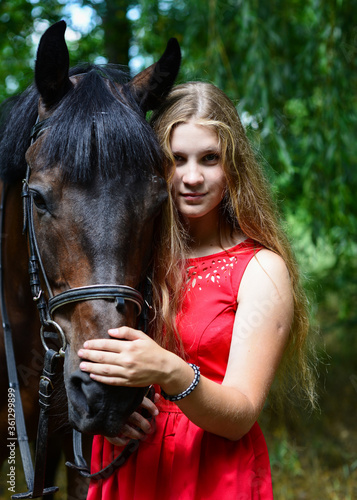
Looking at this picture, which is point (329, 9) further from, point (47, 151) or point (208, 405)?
point (208, 405)

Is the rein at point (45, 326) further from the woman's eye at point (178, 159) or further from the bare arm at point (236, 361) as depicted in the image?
the woman's eye at point (178, 159)

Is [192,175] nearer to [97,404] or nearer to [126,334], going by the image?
[126,334]

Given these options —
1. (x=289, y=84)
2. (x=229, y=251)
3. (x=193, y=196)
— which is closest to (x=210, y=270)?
(x=229, y=251)

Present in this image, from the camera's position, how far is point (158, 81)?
181 centimetres

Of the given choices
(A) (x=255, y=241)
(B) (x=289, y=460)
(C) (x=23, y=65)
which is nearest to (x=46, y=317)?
(A) (x=255, y=241)

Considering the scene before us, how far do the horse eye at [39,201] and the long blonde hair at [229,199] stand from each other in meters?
0.37

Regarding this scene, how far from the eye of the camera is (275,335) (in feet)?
4.95

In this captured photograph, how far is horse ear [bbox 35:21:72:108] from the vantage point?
1.64 meters

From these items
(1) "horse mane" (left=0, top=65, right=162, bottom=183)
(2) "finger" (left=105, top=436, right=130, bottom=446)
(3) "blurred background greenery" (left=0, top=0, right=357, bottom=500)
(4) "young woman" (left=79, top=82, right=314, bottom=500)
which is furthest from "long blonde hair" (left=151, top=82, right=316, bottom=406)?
(3) "blurred background greenery" (left=0, top=0, right=357, bottom=500)

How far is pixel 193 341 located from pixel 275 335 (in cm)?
24

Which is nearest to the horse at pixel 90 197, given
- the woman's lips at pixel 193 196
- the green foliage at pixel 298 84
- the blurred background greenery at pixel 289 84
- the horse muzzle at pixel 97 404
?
the horse muzzle at pixel 97 404

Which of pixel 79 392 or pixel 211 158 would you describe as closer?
pixel 79 392

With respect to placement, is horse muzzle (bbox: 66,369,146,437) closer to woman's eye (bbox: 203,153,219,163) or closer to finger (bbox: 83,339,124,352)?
finger (bbox: 83,339,124,352)

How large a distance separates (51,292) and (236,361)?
580 mm
